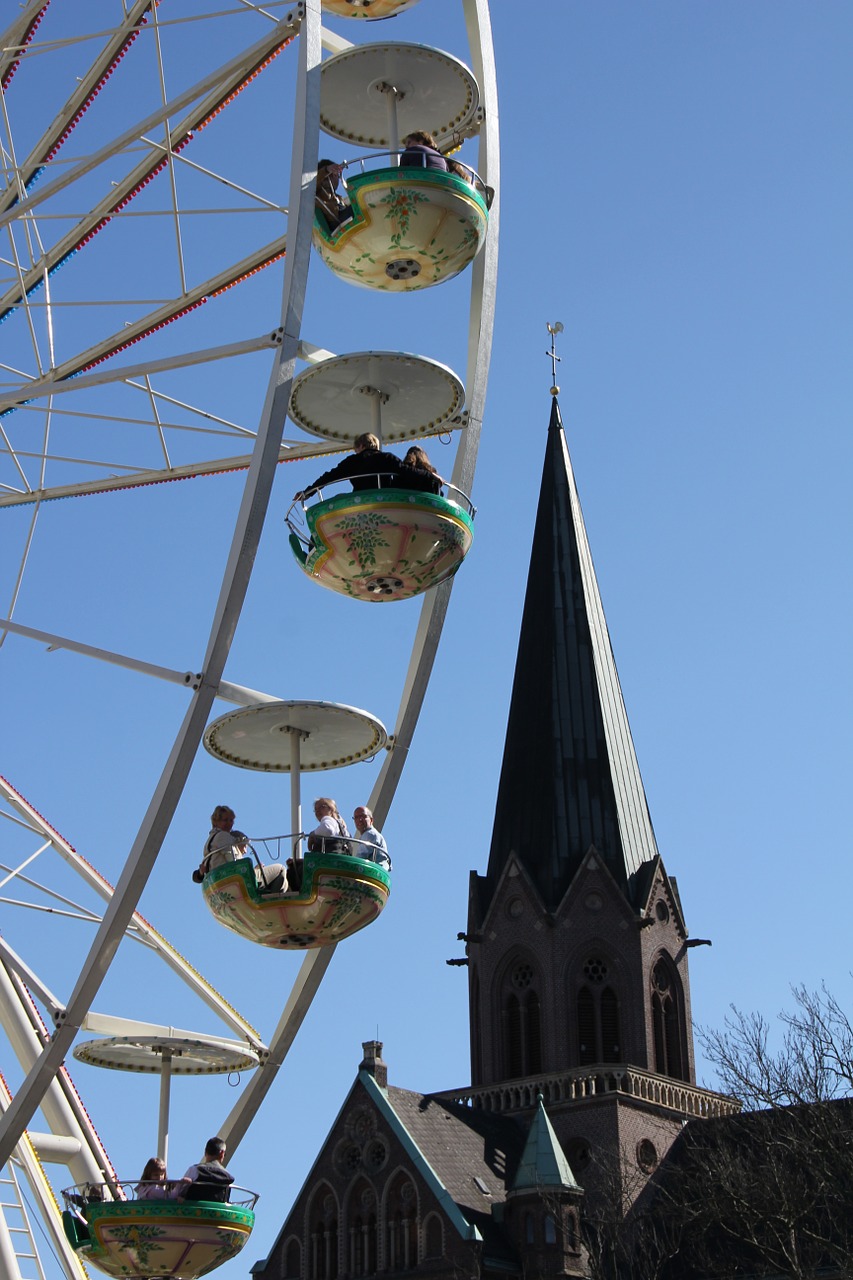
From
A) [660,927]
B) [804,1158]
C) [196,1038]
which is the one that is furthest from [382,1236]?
[196,1038]

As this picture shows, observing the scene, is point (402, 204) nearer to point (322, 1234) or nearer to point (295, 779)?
point (295, 779)

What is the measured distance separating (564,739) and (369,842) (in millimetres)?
53667

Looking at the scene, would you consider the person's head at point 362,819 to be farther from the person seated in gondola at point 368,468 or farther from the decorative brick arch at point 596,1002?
the decorative brick arch at point 596,1002

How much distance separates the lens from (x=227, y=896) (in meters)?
18.2

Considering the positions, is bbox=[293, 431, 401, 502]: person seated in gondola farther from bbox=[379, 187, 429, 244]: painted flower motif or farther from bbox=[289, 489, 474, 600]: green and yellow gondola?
bbox=[379, 187, 429, 244]: painted flower motif

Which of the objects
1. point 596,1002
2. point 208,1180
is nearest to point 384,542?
point 208,1180

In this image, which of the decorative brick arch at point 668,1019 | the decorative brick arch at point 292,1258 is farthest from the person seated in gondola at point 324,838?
the decorative brick arch at point 668,1019

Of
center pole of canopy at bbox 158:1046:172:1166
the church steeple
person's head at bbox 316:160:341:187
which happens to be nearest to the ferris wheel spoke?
person's head at bbox 316:160:341:187

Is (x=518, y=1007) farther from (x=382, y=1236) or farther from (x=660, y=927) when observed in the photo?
(x=382, y=1236)

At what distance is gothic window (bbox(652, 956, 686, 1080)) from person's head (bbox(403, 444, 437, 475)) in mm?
52362

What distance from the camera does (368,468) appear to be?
61.1 feet

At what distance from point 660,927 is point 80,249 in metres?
51.7

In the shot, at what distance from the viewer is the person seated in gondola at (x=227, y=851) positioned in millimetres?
18156

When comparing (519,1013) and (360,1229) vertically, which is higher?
(519,1013)
